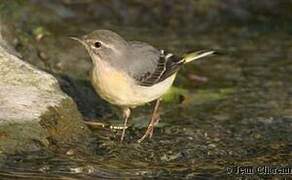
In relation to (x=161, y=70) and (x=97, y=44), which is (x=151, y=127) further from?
(x=97, y=44)

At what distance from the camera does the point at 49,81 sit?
8805mm

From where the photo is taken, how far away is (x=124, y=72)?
347 inches

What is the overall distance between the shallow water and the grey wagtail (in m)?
0.39

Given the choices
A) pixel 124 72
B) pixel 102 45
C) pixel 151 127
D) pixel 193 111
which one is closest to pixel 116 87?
pixel 124 72

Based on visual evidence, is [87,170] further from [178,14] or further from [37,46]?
[178,14]

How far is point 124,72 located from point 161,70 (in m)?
0.74

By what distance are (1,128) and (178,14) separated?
721cm

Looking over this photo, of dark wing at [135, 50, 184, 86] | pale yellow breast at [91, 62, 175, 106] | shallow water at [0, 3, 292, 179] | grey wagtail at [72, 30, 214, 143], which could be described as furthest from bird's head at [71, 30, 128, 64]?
shallow water at [0, 3, 292, 179]

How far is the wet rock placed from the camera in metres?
7.85

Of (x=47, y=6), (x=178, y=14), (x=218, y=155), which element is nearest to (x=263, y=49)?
(x=178, y=14)

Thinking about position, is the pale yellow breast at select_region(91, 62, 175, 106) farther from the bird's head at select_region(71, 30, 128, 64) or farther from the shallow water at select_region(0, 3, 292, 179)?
the shallow water at select_region(0, 3, 292, 179)

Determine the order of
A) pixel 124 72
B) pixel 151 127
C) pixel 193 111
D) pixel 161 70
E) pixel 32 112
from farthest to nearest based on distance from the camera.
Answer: pixel 193 111 → pixel 161 70 → pixel 151 127 → pixel 124 72 → pixel 32 112

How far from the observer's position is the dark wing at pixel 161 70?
29.7 feet

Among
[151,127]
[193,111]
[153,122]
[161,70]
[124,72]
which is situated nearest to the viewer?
[124,72]
